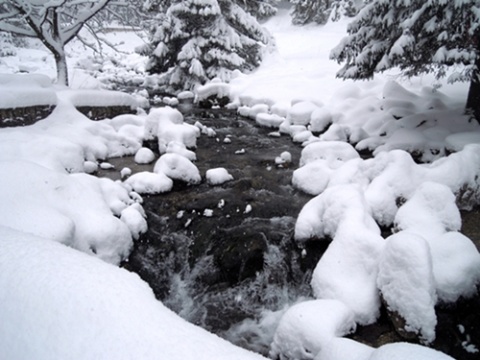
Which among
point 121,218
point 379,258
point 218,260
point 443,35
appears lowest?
point 218,260

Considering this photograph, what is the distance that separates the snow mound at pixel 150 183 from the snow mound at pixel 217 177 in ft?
2.30

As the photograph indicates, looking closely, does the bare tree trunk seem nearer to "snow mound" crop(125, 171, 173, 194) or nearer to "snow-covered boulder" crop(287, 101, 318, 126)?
"snow mound" crop(125, 171, 173, 194)

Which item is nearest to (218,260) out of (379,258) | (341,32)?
(379,258)

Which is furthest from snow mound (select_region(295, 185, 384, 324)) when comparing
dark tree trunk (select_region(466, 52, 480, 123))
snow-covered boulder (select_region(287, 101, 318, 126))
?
snow-covered boulder (select_region(287, 101, 318, 126))

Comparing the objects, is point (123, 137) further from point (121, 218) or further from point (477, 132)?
point (477, 132)

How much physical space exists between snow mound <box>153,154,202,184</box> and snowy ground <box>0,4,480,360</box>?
20 millimetres

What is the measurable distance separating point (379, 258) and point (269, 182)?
2.89 metres

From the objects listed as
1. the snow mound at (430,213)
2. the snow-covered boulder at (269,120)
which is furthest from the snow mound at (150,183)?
the snow-covered boulder at (269,120)

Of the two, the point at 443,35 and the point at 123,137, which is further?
the point at 123,137

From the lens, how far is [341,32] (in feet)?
82.5

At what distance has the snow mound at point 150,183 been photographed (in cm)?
545

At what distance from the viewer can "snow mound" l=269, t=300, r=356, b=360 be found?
2.65 metres

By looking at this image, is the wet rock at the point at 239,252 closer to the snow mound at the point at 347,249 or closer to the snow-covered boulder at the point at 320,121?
the snow mound at the point at 347,249

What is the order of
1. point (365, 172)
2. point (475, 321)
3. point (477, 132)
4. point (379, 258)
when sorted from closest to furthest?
point (475, 321) < point (379, 258) < point (365, 172) < point (477, 132)
